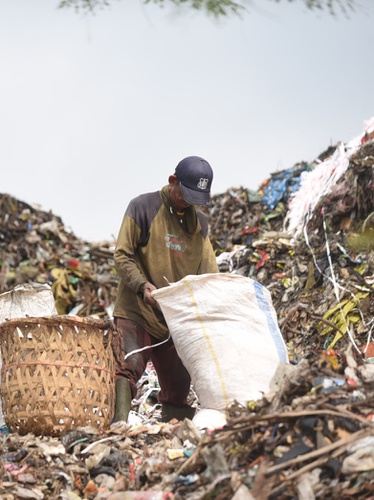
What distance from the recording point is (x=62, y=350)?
4625 millimetres

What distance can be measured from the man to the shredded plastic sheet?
3.98 meters

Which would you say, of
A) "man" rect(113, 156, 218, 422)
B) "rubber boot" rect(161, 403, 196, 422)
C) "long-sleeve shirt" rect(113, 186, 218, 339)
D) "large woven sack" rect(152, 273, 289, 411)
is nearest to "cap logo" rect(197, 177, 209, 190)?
"man" rect(113, 156, 218, 422)

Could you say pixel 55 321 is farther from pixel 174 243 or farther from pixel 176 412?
pixel 176 412

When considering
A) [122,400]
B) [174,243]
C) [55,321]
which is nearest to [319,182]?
[174,243]

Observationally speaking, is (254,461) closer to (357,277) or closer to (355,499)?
(355,499)

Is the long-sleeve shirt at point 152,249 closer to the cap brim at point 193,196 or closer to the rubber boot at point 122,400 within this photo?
the cap brim at point 193,196

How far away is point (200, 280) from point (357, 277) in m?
2.98

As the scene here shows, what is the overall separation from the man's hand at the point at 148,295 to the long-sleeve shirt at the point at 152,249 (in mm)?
160

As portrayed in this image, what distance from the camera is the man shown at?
5.20 m

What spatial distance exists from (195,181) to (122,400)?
53.3 inches

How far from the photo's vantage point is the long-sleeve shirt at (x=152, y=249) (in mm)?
5324

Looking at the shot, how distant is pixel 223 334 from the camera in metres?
4.70

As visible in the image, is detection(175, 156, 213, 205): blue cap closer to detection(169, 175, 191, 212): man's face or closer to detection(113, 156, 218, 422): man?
detection(113, 156, 218, 422): man

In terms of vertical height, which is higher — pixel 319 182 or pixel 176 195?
pixel 319 182
